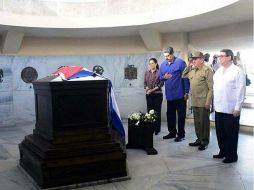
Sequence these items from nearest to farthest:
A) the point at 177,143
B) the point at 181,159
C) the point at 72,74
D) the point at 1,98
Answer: the point at 72,74
the point at 181,159
the point at 177,143
the point at 1,98

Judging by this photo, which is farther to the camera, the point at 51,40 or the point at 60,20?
the point at 51,40

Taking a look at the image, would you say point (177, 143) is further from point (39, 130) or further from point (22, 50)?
point (22, 50)

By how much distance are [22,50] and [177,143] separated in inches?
187

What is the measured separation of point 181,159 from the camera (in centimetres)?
454

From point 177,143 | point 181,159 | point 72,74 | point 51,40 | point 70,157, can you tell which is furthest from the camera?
point 51,40

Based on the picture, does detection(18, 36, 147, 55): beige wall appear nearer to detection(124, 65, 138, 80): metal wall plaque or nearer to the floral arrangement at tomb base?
detection(124, 65, 138, 80): metal wall plaque

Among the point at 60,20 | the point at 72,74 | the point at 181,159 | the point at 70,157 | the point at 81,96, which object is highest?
the point at 60,20

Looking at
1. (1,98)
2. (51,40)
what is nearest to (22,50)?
(51,40)

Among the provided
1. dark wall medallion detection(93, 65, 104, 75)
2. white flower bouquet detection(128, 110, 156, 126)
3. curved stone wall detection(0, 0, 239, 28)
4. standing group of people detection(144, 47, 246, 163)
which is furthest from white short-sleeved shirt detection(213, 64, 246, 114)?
dark wall medallion detection(93, 65, 104, 75)

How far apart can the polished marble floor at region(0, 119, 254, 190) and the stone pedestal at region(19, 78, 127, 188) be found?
20 cm

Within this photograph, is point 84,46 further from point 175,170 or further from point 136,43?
point 175,170

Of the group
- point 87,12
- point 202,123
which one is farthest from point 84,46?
point 202,123

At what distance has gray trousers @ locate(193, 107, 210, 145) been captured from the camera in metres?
4.98

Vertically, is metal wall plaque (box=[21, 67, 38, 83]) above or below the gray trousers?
above
